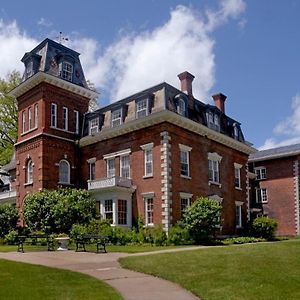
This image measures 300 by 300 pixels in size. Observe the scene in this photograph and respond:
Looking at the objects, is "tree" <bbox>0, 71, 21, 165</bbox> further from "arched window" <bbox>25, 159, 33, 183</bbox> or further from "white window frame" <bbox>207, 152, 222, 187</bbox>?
"white window frame" <bbox>207, 152, 222, 187</bbox>

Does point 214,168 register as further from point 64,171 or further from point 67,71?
point 67,71

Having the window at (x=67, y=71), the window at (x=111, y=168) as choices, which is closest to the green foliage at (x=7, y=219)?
the window at (x=111, y=168)

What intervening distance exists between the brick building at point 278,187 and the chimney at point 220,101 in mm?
8743

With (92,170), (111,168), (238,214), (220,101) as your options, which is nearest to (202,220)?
(111,168)

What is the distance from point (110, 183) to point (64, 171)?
616cm

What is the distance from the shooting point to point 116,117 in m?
30.9

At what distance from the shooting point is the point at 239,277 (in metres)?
11.3

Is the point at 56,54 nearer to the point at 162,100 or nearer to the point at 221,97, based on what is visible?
the point at 162,100

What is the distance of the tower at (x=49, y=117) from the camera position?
30953 millimetres

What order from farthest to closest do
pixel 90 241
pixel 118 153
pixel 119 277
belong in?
pixel 118 153, pixel 90 241, pixel 119 277

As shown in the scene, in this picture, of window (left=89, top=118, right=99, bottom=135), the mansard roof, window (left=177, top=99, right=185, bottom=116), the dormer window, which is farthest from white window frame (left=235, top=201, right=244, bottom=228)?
window (left=89, top=118, right=99, bottom=135)

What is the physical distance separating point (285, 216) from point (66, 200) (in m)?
23.7

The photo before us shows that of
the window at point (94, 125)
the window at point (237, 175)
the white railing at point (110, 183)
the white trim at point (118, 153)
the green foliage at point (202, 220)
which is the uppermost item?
the window at point (94, 125)

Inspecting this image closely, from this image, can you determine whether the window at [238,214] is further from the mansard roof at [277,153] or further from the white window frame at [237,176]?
the mansard roof at [277,153]
